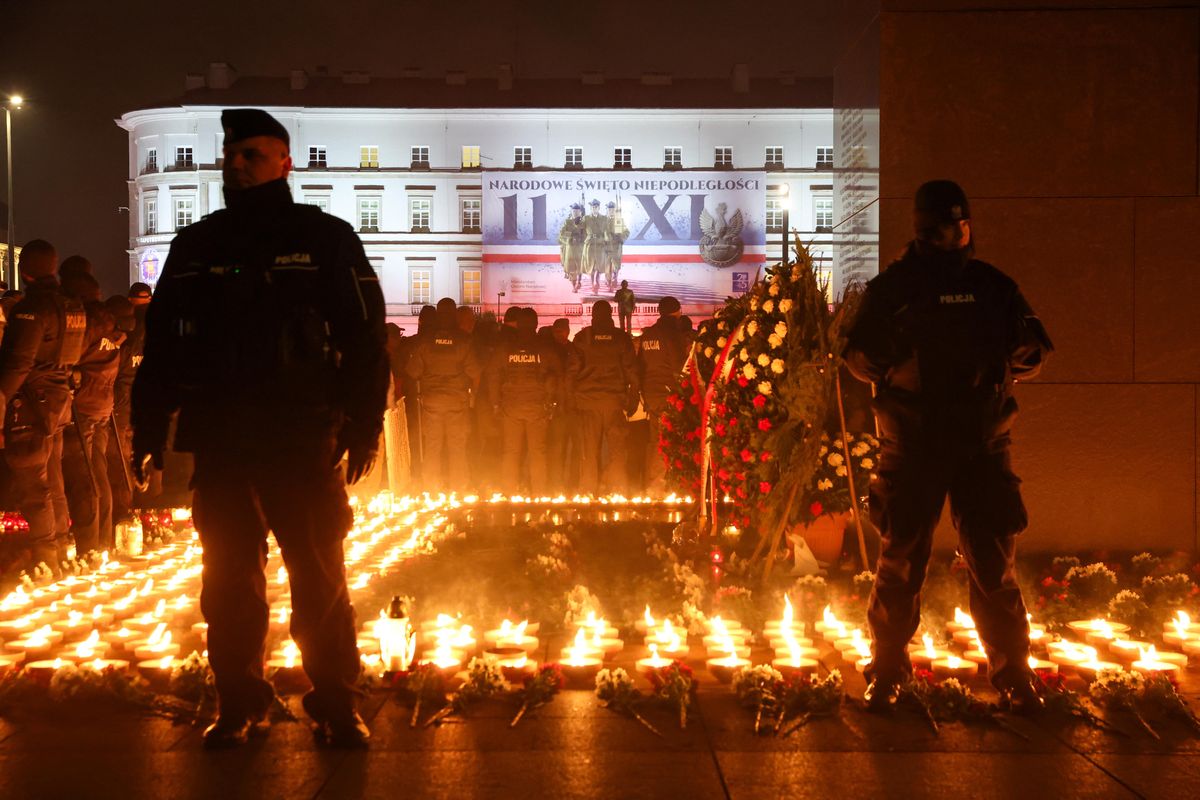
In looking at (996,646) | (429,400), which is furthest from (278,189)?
(429,400)

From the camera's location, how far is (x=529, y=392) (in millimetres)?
12102

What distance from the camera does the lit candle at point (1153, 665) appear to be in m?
4.91

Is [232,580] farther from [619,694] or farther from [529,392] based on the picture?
[529,392]

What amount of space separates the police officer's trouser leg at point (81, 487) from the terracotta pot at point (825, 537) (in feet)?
15.9

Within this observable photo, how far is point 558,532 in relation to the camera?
29.7 feet

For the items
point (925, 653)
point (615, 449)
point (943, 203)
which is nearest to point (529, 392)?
point (615, 449)

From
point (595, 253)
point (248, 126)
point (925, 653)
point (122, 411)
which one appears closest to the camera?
→ point (248, 126)

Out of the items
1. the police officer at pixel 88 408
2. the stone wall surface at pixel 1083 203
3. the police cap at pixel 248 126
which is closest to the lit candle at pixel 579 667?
the police cap at pixel 248 126

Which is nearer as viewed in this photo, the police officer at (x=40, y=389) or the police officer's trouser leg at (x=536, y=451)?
the police officer at (x=40, y=389)

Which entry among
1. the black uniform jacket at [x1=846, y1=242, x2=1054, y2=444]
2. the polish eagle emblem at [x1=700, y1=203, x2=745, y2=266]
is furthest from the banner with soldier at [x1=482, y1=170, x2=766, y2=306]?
the black uniform jacket at [x1=846, y1=242, x2=1054, y2=444]

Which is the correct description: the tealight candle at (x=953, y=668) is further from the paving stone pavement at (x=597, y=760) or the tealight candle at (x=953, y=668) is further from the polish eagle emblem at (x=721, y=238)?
the polish eagle emblem at (x=721, y=238)

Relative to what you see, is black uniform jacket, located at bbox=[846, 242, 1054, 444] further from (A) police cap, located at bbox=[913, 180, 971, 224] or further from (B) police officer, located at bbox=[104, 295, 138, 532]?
(B) police officer, located at bbox=[104, 295, 138, 532]

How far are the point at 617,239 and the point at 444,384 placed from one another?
47.5 m

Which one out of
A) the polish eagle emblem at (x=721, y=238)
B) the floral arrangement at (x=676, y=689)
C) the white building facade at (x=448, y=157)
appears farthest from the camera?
the white building facade at (x=448, y=157)
